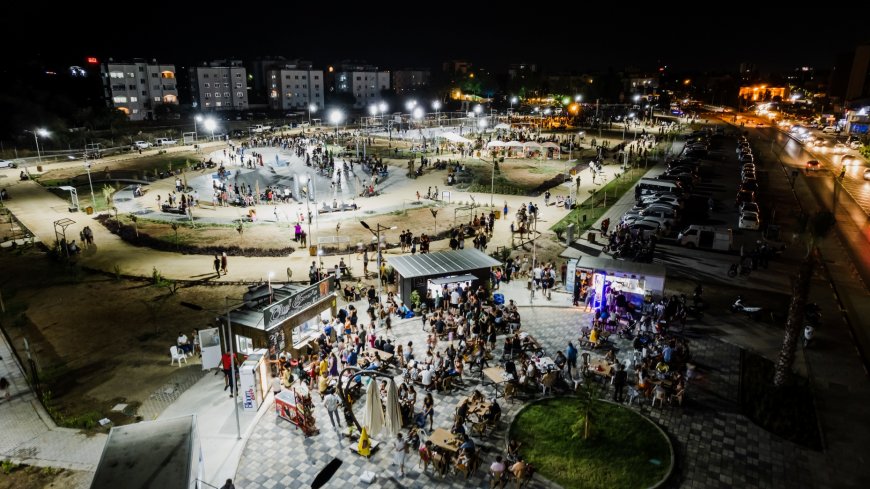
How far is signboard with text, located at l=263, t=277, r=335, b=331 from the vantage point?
1612cm

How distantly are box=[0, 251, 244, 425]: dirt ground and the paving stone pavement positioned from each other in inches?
211

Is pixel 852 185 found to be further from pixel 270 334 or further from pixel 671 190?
pixel 270 334

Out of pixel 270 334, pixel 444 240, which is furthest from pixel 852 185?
pixel 270 334

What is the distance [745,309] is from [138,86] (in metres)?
129

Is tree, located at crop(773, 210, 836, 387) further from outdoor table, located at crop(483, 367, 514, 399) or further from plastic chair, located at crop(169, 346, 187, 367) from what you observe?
plastic chair, located at crop(169, 346, 187, 367)

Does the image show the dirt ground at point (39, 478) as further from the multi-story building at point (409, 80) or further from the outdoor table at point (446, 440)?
the multi-story building at point (409, 80)

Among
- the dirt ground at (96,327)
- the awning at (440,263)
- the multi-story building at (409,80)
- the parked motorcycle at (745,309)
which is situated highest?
the multi-story building at (409,80)

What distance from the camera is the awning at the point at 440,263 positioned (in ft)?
70.9

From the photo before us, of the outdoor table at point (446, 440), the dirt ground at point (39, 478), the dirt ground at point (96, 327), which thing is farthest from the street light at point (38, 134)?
the outdoor table at point (446, 440)

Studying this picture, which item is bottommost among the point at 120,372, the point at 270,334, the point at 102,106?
the point at 120,372

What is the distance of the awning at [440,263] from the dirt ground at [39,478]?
41.0ft

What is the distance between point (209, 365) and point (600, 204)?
33.4 m

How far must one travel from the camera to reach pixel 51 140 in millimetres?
77562

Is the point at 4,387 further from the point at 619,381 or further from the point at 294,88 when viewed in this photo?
the point at 294,88
